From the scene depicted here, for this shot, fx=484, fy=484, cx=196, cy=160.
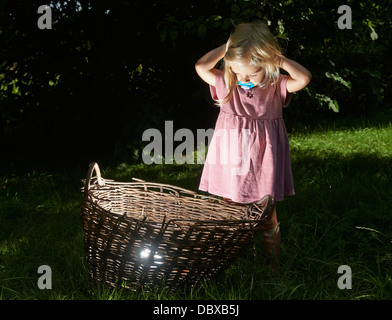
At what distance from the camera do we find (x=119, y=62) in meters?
5.16

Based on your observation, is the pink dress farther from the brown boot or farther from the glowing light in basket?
the glowing light in basket

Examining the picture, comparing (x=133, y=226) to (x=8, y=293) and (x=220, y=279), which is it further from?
(x=8, y=293)

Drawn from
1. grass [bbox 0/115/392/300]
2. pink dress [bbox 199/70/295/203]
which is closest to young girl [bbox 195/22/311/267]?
pink dress [bbox 199/70/295/203]

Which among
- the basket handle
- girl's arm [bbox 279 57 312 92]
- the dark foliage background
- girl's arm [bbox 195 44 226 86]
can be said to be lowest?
the basket handle

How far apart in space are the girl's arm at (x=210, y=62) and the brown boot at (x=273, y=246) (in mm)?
893

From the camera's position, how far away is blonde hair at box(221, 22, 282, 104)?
2424mm

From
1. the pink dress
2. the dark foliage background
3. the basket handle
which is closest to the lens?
the basket handle

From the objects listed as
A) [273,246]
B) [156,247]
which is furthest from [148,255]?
[273,246]

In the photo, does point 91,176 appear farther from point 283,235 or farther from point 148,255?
point 283,235

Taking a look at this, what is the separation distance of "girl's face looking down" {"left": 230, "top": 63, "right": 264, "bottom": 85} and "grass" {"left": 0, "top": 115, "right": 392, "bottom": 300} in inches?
39.4

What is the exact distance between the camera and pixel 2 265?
2.84 m

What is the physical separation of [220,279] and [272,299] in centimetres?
33

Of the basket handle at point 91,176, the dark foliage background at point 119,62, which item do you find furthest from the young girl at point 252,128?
the dark foliage background at point 119,62

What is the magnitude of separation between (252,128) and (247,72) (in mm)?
306
